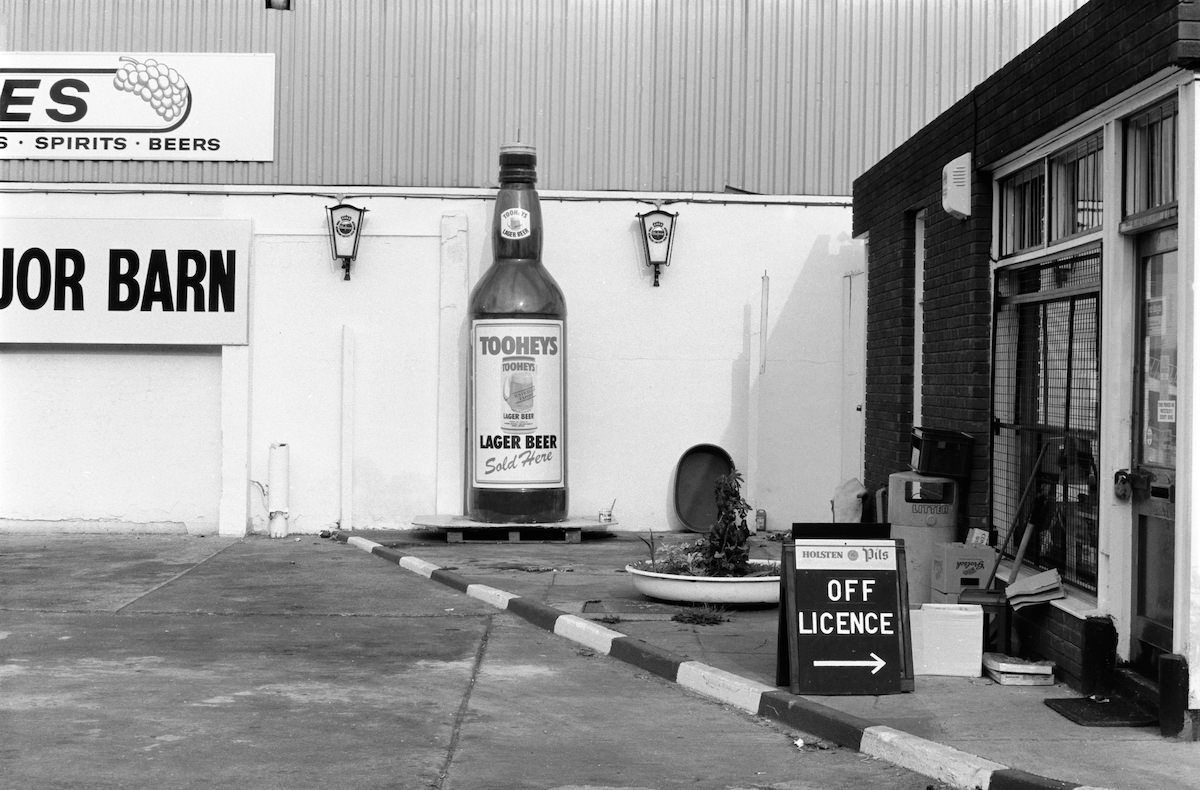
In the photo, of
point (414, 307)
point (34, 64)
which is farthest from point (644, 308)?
point (34, 64)

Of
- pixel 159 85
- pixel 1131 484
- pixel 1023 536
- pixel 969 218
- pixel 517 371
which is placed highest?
pixel 159 85

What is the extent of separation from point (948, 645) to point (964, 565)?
93cm

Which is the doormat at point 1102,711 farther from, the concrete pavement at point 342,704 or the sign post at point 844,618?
the concrete pavement at point 342,704

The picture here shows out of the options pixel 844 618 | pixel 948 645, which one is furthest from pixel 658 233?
pixel 844 618

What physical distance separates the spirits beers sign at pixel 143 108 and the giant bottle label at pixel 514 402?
3664 millimetres

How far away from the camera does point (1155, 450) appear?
7418mm

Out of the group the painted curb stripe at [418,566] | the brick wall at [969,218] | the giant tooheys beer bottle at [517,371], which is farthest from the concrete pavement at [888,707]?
the giant tooheys beer bottle at [517,371]

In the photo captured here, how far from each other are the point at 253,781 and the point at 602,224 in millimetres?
Answer: 11200

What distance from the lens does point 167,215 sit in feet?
54.4

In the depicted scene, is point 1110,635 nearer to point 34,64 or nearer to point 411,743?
point 411,743

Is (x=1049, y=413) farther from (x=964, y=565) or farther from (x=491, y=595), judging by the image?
(x=491, y=595)

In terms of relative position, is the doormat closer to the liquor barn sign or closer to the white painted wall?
the white painted wall

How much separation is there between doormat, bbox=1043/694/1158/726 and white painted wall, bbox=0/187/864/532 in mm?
9039

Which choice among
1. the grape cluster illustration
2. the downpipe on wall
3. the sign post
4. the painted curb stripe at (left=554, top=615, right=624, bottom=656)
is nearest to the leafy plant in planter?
the painted curb stripe at (left=554, top=615, right=624, bottom=656)
